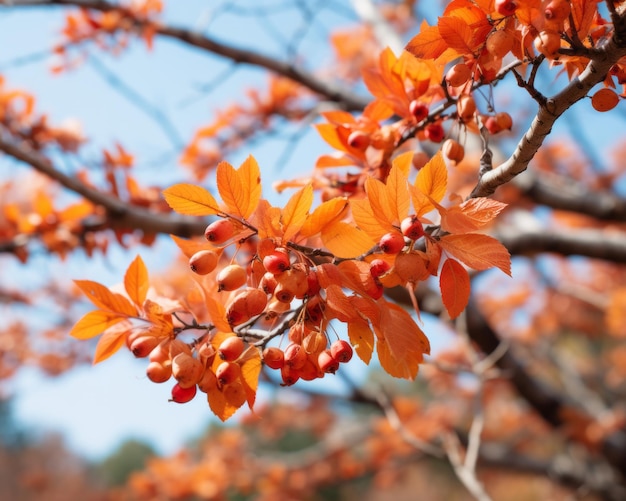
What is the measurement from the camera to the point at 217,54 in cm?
225

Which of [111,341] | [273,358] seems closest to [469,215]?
[273,358]

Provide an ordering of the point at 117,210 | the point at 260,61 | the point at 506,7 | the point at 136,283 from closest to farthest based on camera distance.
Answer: the point at 506,7 < the point at 136,283 < the point at 117,210 < the point at 260,61

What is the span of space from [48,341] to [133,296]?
5299 millimetres

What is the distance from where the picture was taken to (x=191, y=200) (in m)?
0.55

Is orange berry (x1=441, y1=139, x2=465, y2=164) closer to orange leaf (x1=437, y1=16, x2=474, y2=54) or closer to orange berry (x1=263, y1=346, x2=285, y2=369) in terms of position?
orange leaf (x1=437, y1=16, x2=474, y2=54)

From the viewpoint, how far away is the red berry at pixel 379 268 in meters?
0.54

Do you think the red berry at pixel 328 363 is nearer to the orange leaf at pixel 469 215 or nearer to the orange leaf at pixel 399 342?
the orange leaf at pixel 399 342

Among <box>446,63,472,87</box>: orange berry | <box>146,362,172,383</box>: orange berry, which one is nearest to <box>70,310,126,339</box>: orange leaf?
<box>146,362,172,383</box>: orange berry

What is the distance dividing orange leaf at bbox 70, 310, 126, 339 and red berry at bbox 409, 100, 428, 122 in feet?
1.55

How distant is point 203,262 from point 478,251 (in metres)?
0.28

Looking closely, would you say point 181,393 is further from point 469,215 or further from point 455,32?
point 455,32

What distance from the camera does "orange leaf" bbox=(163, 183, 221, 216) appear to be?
54 centimetres

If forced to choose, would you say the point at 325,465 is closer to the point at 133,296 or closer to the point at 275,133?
the point at 275,133

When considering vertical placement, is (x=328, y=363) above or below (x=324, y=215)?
below
